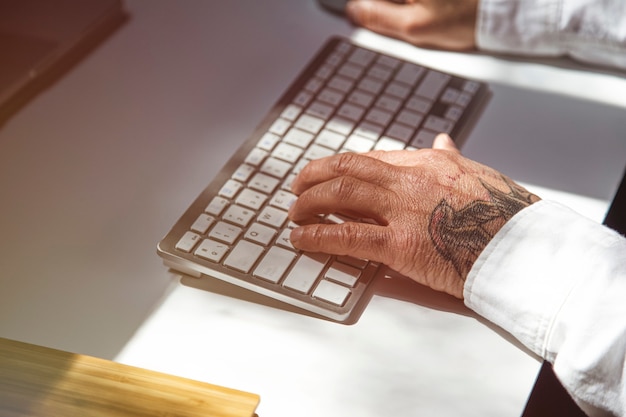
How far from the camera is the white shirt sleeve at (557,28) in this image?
97 centimetres

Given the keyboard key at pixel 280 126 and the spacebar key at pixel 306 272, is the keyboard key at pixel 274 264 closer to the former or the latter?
the spacebar key at pixel 306 272

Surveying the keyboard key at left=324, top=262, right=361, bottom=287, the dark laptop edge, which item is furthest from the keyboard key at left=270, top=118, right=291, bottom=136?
the dark laptop edge

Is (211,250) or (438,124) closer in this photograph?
(211,250)

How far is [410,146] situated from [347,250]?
0.20 metres

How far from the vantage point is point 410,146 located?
0.85 metres

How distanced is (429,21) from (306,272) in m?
0.49

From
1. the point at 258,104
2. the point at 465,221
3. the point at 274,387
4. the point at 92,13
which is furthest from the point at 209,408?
the point at 92,13

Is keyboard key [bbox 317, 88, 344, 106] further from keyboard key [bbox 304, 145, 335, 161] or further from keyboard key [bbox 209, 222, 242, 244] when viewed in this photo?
keyboard key [bbox 209, 222, 242, 244]

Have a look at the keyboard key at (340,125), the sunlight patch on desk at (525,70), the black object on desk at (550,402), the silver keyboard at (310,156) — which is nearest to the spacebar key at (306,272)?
the silver keyboard at (310,156)

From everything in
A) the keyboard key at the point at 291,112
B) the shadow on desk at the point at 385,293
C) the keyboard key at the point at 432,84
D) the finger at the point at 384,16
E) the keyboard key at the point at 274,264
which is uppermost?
the finger at the point at 384,16

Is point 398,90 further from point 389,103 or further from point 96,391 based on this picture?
point 96,391

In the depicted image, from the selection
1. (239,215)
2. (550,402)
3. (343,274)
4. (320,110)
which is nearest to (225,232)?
(239,215)

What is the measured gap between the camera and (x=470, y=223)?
29.0 inches

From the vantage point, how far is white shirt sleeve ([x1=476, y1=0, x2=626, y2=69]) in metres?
0.97
